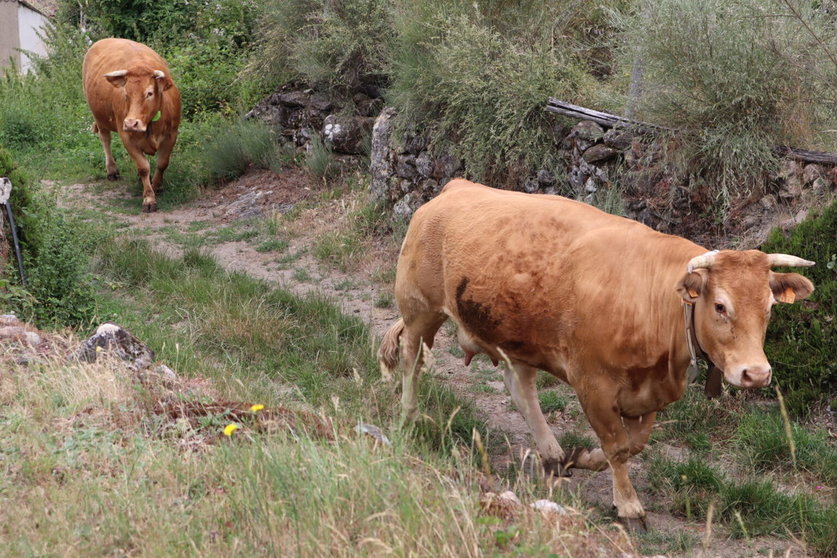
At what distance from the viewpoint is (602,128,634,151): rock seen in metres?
8.45

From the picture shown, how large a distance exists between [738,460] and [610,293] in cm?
179

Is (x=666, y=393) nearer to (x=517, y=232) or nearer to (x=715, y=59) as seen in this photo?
(x=517, y=232)

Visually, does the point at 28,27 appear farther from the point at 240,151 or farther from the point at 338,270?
the point at 338,270

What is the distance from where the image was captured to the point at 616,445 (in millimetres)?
5129

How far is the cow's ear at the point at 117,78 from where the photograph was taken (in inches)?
500

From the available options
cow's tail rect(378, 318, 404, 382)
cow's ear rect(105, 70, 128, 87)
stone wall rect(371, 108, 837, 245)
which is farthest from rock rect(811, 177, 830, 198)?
cow's ear rect(105, 70, 128, 87)

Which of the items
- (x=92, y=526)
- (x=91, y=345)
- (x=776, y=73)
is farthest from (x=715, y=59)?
(x=92, y=526)

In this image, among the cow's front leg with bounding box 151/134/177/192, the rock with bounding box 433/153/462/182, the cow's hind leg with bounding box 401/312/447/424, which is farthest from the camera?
the cow's front leg with bounding box 151/134/177/192

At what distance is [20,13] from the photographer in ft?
96.0

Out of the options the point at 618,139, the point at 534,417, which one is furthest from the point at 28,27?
the point at 534,417

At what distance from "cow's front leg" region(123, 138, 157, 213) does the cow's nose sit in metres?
10.4

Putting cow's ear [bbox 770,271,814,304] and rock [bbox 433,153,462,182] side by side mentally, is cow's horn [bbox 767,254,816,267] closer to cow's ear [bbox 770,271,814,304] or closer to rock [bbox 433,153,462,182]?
cow's ear [bbox 770,271,814,304]

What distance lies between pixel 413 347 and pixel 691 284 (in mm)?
2448

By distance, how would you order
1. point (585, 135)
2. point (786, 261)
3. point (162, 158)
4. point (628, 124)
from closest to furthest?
point (786, 261), point (628, 124), point (585, 135), point (162, 158)
